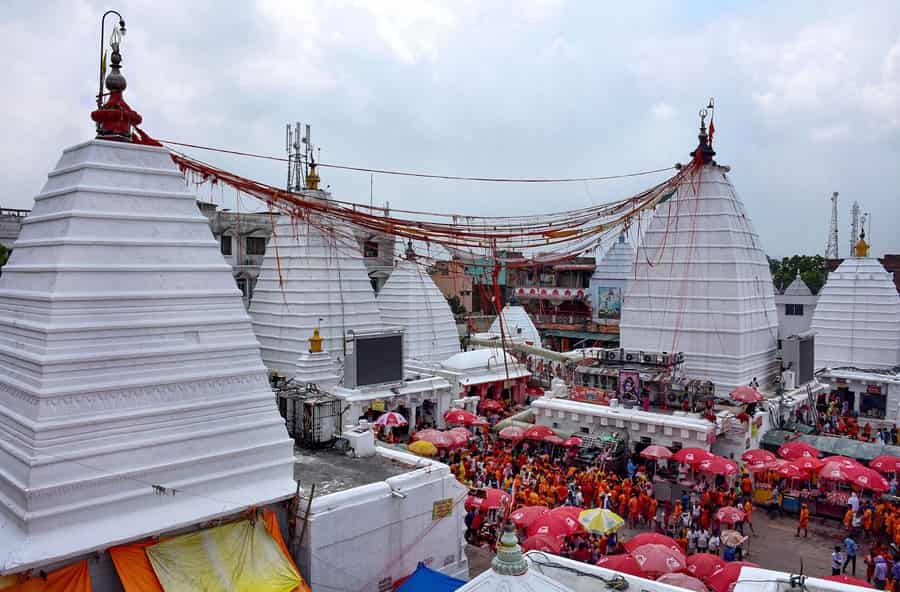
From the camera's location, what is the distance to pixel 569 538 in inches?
607

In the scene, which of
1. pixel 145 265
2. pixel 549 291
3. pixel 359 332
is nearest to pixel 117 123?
pixel 145 265

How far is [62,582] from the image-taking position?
29.4 ft

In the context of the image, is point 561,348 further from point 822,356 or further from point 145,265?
point 145,265

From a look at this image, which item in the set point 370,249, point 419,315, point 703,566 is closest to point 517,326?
point 419,315

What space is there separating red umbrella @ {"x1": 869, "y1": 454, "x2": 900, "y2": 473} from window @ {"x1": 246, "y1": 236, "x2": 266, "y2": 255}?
1173 inches

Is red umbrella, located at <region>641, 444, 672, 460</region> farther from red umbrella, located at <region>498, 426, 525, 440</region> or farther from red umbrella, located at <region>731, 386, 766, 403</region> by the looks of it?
red umbrella, located at <region>731, 386, 766, 403</region>

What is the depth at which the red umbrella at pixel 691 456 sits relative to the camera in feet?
61.7

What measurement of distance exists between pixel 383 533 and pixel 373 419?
11907 mm

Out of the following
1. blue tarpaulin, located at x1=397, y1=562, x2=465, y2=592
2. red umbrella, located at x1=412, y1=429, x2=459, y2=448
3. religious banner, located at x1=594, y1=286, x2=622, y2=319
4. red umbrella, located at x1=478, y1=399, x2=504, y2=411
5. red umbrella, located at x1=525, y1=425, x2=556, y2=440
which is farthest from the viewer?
religious banner, located at x1=594, y1=286, x2=622, y2=319

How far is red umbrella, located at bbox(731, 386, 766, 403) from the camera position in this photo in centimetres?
2235

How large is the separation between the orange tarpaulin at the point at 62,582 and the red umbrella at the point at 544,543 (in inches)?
283

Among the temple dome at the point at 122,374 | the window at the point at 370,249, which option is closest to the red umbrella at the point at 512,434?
the temple dome at the point at 122,374

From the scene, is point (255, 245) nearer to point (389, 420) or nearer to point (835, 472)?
point (389, 420)

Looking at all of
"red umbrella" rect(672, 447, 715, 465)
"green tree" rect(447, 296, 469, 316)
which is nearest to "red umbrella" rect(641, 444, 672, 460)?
"red umbrella" rect(672, 447, 715, 465)
